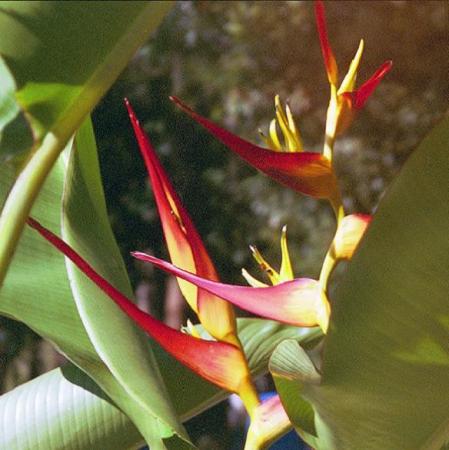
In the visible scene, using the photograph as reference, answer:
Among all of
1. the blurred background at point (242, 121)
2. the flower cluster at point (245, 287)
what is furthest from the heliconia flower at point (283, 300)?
the blurred background at point (242, 121)

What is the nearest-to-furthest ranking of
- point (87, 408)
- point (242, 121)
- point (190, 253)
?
point (190, 253), point (87, 408), point (242, 121)

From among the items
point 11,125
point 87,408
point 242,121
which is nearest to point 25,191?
point 11,125

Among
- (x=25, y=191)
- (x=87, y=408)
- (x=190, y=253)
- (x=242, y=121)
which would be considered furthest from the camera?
(x=242, y=121)

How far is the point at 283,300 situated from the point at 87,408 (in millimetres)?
188

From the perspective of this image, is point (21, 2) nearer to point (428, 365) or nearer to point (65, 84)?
point (65, 84)

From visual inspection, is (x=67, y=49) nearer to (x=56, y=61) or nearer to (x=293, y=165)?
(x=56, y=61)

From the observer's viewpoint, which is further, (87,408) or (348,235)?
(87,408)

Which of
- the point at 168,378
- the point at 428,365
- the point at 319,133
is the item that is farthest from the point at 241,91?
the point at 428,365

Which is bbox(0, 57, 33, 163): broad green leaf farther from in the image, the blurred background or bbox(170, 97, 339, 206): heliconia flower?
the blurred background

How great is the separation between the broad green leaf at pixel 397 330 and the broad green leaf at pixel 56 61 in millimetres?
94

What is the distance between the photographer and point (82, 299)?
1.44 feet

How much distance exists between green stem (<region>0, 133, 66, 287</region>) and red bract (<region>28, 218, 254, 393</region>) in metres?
0.07

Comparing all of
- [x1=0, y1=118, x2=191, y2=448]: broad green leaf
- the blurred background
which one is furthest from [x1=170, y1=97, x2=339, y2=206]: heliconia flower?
the blurred background

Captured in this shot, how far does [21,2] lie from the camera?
0.28 metres
